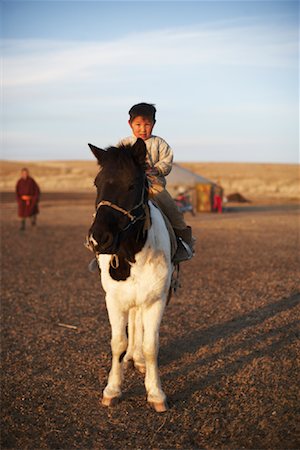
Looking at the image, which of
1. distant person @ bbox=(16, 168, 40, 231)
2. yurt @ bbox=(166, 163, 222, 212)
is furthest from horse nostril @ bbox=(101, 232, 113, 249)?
yurt @ bbox=(166, 163, 222, 212)

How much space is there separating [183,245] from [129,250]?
114cm

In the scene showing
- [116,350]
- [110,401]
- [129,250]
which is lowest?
[110,401]

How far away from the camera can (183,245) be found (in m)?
5.96

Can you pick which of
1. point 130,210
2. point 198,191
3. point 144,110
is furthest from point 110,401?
point 198,191

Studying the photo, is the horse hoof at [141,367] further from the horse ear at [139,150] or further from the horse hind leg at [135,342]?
the horse ear at [139,150]

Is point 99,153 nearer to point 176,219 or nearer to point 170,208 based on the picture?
point 170,208

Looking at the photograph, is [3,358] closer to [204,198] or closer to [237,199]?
[204,198]

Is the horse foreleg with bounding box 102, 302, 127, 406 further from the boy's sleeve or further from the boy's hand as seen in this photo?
the boy's sleeve

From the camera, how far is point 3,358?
655cm

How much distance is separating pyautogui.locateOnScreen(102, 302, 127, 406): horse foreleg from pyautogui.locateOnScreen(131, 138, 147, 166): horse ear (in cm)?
131

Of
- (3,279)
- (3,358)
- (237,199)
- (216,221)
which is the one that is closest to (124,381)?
(3,358)

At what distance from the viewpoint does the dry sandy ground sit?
4594 millimetres

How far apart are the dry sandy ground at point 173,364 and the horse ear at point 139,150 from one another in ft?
7.02

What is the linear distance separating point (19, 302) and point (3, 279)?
2202mm
